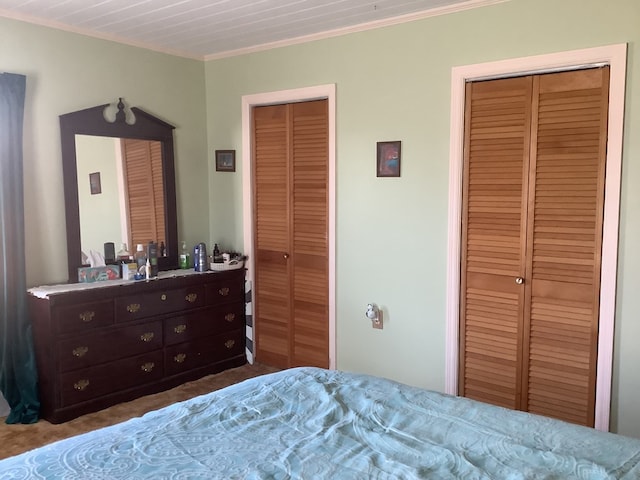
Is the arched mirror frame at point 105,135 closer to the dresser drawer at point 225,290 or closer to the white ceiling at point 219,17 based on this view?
the dresser drawer at point 225,290

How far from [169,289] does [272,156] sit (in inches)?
46.8

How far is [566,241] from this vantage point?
2.80 m

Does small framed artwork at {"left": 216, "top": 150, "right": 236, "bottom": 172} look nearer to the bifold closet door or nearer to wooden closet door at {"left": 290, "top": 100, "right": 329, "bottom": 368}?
the bifold closet door

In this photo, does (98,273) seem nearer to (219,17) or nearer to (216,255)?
(216,255)

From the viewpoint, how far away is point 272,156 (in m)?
3.93

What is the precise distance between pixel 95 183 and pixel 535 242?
2.72 meters

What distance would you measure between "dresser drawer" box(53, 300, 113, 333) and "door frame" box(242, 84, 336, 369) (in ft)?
3.77

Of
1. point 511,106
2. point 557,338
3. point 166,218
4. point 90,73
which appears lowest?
point 557,338

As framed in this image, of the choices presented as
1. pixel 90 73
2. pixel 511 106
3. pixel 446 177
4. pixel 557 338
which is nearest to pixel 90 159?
pixel 90 73

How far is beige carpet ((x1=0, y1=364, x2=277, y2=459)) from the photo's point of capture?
9.50ft

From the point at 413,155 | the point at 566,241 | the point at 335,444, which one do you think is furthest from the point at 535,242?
the point at 335,444

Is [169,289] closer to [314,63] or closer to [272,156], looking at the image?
[272,156]

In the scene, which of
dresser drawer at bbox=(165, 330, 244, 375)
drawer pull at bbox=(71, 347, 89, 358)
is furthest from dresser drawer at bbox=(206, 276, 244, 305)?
drawer pull at bbox=(71, 347, 89, 358)

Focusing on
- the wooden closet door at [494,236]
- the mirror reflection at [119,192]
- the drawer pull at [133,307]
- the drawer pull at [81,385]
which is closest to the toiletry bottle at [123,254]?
the mirror reflection at [119,192]
